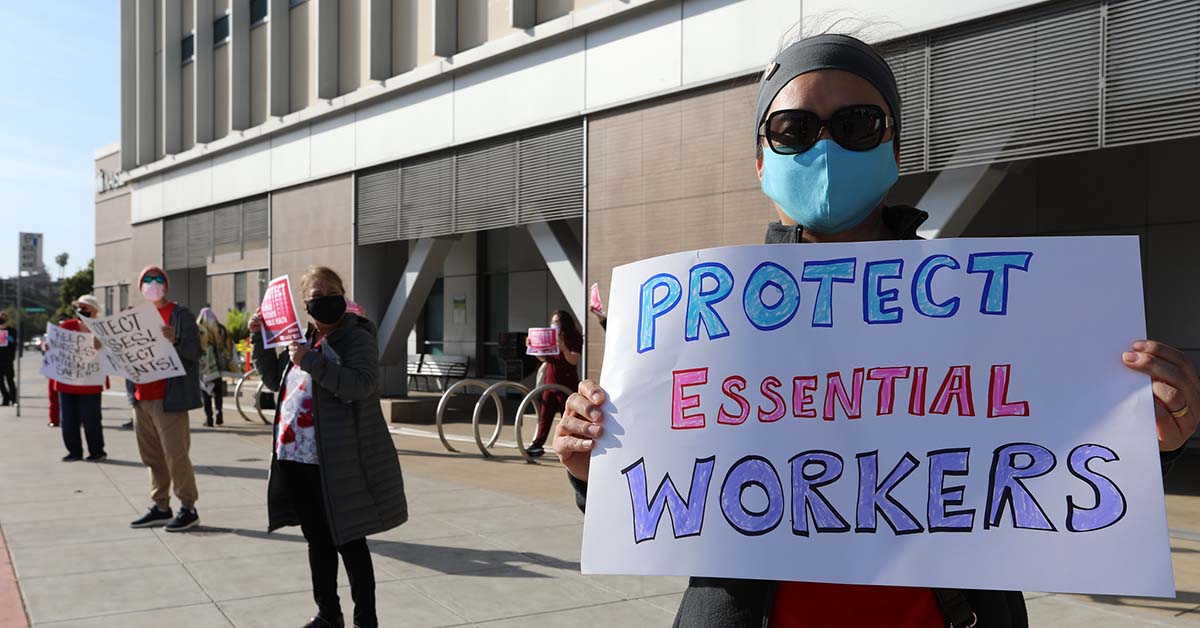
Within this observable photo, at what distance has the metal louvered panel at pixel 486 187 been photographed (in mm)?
15180

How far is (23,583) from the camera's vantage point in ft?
19.7

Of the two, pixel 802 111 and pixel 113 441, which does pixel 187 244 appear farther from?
pixel 802 111

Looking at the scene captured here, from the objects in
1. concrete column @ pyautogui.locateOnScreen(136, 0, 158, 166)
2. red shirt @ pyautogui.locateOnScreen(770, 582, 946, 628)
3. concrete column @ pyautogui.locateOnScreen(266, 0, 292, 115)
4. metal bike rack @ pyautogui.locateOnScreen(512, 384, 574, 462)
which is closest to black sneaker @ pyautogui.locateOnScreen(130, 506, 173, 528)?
metal bike rack @ pyautogui.locateOnScreen(512, 384, 574, 462)

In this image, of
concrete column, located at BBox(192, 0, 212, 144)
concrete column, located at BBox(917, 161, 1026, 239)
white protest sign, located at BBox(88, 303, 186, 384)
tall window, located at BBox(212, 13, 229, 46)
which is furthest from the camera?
concrete column, located at BBox(192, 0, 212, 144)

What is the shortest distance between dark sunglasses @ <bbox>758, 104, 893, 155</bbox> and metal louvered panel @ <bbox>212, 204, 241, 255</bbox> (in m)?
23.1

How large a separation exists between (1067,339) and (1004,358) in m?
0.11

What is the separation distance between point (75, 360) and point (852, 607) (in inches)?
468

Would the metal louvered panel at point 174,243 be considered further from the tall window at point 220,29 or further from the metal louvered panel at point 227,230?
the tall window at point 220,29

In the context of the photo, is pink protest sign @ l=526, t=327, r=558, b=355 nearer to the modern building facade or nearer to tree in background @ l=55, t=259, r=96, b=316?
the modern building facade

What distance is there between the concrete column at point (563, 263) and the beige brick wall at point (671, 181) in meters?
0.59

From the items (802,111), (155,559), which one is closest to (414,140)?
(155,559)

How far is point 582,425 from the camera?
195cm

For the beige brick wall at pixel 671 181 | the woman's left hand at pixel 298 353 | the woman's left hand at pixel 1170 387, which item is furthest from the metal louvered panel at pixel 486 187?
the woman's left hand at pixel 1170 387

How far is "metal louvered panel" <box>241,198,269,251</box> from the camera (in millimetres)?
22078
